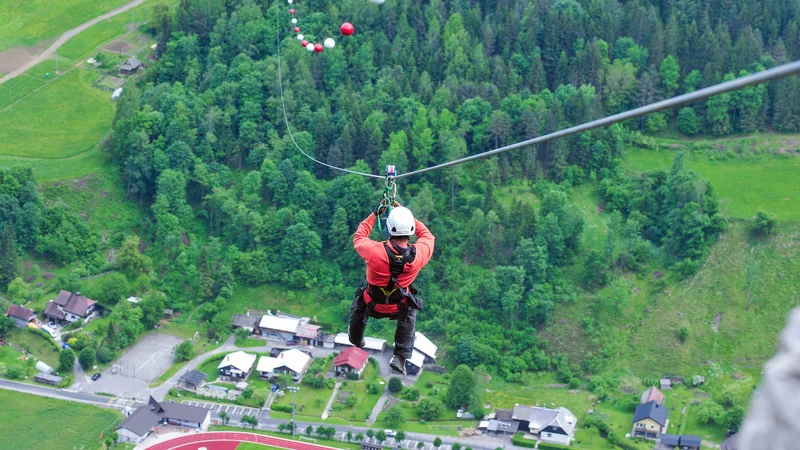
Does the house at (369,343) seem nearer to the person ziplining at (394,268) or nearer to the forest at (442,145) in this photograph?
the forest at (442,145)

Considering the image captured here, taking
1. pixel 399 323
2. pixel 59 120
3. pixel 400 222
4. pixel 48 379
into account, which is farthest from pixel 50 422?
pixel 400 222

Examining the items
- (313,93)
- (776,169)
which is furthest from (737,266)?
(313,93)

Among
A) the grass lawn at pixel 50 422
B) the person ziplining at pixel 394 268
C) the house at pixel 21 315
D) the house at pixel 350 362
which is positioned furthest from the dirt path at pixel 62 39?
the person ziplining at pixel 394 268

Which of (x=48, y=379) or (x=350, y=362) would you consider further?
(x=350, y=362)

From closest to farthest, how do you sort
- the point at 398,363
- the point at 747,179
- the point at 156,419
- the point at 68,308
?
the point at 398,363, the point at 156,419, the point at 68,308, the point at 747,179

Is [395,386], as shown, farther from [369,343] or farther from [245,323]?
[245,323]

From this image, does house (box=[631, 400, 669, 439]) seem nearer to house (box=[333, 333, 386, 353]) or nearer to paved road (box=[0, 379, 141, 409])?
house (box=[333, 333, 386, 353])
